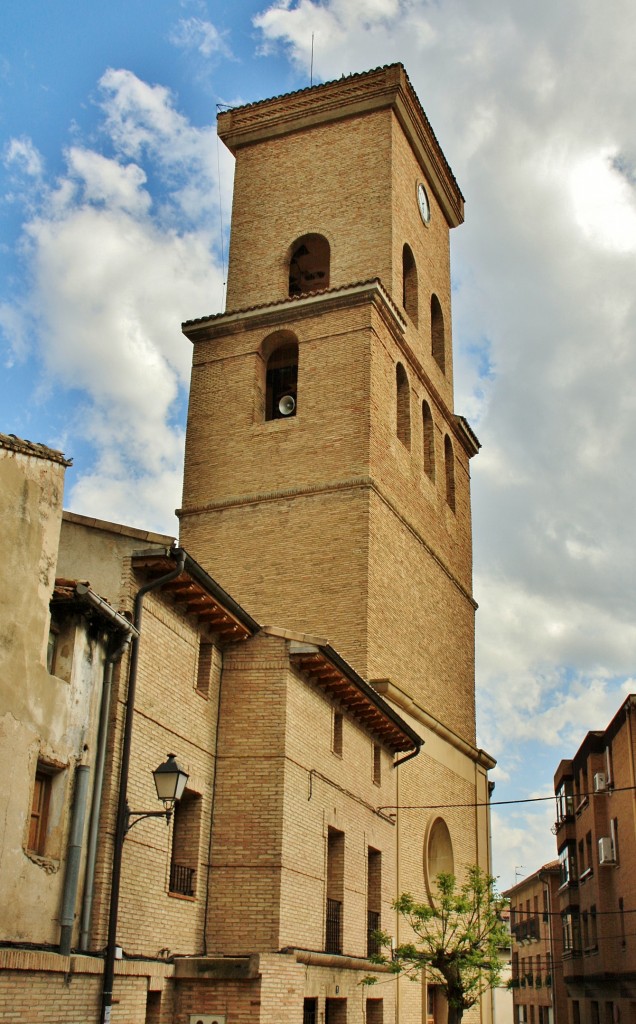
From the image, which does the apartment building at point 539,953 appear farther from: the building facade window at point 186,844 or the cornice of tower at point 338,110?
the building facade window at point 186,844

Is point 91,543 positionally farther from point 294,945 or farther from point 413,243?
point 413,243

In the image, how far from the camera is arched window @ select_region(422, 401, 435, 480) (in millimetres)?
25609

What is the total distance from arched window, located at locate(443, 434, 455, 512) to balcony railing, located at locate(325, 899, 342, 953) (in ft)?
41.9

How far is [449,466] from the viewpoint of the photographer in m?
27.1

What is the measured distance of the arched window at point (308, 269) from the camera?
27.2 m

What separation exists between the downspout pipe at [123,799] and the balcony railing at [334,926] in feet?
17.5

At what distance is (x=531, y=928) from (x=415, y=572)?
35.7 m

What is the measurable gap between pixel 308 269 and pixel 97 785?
19.3 m

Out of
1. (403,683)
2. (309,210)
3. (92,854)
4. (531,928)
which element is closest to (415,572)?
(403,683)

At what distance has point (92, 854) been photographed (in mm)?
10602

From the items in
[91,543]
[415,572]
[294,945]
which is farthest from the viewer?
[415,572]

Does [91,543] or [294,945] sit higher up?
[91,543]

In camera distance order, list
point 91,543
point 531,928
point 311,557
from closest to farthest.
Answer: point 91,543
point 311,557
point 531,928

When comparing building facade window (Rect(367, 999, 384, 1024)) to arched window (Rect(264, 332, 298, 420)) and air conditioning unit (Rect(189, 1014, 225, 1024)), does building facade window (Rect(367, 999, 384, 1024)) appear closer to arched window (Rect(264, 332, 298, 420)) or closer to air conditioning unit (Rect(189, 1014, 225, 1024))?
air conditioning unit (Rect(189, 1014, 225, 1024))
